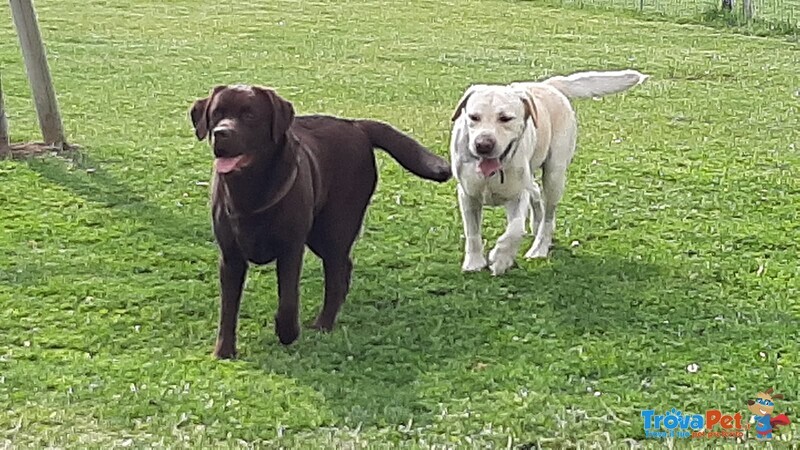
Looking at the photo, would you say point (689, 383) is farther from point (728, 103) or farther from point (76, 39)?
point (76, 39)

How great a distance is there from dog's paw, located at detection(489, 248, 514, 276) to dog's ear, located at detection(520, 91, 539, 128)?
64cm

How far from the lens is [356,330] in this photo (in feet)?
17.4

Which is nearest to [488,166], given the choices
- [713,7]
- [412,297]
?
[412,297]

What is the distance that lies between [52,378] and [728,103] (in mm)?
8152

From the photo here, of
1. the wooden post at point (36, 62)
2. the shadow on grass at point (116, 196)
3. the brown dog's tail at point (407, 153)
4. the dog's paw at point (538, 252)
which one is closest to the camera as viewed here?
the brown dog's tail at point (407, 153)

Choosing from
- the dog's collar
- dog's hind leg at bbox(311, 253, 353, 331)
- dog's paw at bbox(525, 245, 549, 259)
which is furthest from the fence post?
the dog's collar

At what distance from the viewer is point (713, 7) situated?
1919cm

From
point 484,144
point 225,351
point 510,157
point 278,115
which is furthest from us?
point 510,157

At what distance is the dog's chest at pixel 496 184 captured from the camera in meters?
6.02

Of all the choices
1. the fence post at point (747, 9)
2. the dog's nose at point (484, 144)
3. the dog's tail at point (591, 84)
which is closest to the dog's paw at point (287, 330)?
the dog's nose at point (484, 144)

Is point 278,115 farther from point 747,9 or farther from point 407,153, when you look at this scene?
point 747,9

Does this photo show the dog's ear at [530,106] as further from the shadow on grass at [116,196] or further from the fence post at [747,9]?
the fence post at [747,9]

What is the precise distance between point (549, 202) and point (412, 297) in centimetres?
114

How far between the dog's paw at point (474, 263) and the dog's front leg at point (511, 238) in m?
0.06
